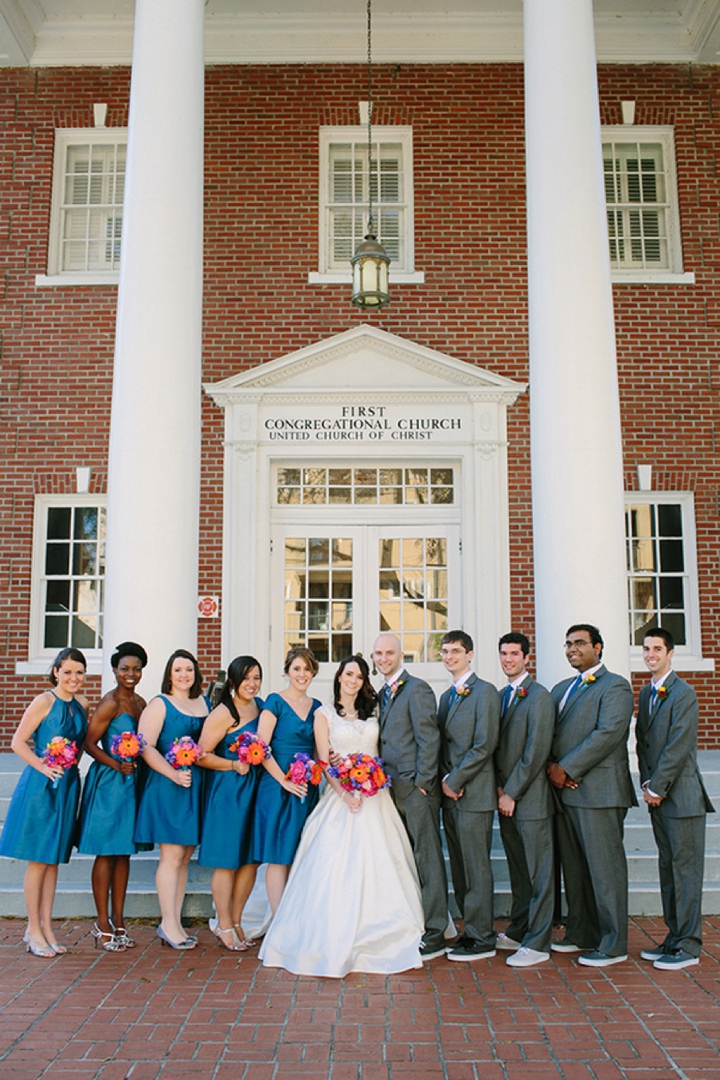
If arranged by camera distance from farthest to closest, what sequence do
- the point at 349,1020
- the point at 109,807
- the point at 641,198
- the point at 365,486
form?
1. the point at 641,198
2. the point at 365,486
3. the point at 109,807
4. the point at 349,1020

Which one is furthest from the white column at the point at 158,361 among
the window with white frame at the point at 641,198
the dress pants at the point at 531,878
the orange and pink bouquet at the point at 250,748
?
the window with white frame at the point at 641,198

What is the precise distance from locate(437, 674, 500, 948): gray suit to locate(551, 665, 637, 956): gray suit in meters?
0.48

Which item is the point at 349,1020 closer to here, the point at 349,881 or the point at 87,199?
the point at 349,881

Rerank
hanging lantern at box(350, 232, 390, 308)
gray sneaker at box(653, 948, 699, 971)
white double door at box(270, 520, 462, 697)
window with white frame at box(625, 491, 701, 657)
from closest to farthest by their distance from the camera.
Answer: gray sneaker at box(653, 948, 699, 971) → hanging lantern at box(350, 232, 390, 308) → white double door at box(270, 520, 462, 697) → window with white frame at box(625, 491, 701, 657)

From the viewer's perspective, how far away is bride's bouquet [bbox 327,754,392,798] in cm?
571

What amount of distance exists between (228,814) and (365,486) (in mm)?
5519

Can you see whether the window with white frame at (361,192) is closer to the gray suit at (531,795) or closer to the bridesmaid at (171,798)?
the bridesmaid at (171,798)

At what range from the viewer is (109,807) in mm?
5848

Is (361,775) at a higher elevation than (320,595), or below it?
below

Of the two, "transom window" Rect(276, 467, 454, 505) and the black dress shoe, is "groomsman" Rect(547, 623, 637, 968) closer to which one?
the black dress shoe

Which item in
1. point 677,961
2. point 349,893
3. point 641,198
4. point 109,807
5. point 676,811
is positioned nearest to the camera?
point 677,961

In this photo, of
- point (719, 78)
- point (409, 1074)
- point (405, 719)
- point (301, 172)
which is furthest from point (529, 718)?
point (719, 78)

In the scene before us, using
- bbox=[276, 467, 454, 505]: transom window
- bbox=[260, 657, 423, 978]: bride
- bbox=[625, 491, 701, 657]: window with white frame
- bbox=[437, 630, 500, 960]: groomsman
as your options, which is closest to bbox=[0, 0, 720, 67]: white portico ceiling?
bbox=[276, 467, 454, 505]: transom window

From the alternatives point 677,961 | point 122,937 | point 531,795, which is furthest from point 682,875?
point 122,937
